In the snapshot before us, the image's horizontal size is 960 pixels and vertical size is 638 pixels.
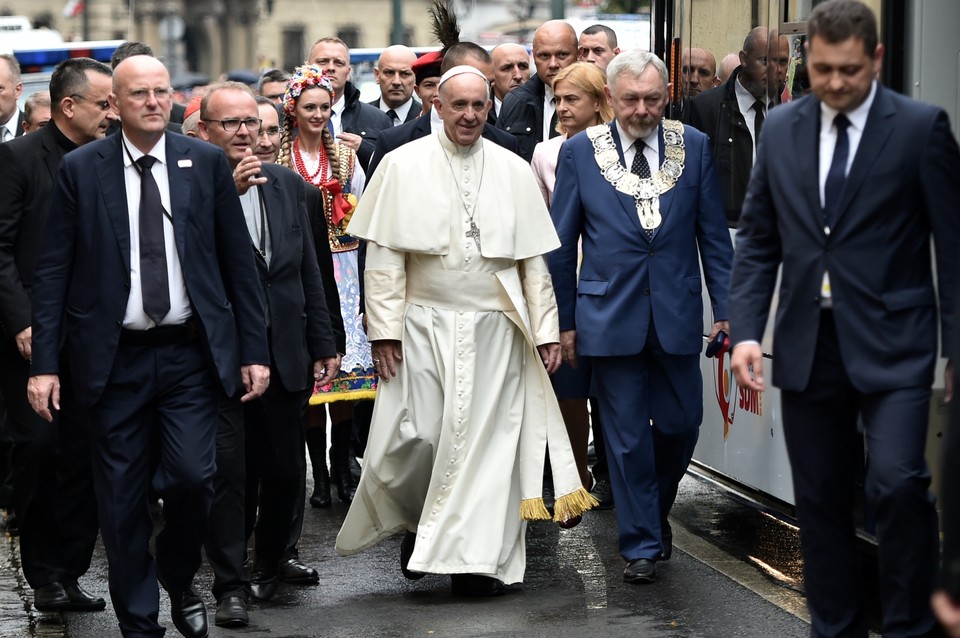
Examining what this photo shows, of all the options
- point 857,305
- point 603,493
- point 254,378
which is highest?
point 857,305

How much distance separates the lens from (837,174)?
4863 millimetres

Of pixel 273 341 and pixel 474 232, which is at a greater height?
pixel 474 232

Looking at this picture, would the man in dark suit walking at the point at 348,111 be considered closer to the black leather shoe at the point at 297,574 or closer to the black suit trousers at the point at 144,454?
the black leather shoe at the point at 297,574

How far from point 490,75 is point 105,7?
60310mm

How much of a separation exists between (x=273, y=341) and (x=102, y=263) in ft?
3.38

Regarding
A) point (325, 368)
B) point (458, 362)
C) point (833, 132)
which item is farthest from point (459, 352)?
point (833, 132)

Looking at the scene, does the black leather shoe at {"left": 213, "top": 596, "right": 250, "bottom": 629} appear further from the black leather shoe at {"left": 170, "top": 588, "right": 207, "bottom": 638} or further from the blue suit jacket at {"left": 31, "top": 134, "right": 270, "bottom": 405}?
the blue suit jacket at {"left": 31, "top": 134, "right": 270, "bottom": 405}

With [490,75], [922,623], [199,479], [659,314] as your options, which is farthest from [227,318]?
[490,75]

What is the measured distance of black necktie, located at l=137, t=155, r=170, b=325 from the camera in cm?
561

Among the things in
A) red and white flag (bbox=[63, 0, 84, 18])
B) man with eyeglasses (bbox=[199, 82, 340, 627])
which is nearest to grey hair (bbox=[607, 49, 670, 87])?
man with eyeglasses (bbox=[199, 82, 340, 627])

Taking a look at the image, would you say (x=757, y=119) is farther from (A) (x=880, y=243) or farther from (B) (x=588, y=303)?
(A) (x=880, y=243)

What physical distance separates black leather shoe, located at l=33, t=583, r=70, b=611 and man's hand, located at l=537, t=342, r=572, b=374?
2015mm

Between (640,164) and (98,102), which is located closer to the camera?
(98,102)

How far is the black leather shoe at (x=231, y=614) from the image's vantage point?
624 cm
